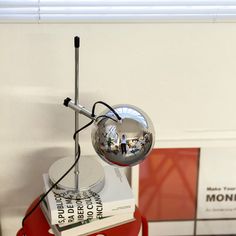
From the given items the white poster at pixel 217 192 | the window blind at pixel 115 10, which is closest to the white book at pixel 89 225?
the white poster at pixel 217 192

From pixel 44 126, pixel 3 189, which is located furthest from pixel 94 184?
pixel 3 189

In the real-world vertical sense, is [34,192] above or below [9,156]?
below

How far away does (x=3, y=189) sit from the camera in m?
1.76

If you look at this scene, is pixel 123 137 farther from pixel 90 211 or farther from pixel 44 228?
pixel 44 228

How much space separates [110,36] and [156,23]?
0.47ft

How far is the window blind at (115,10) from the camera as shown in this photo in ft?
5.00

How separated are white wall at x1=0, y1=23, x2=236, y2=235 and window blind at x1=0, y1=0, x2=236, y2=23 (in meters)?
0.02

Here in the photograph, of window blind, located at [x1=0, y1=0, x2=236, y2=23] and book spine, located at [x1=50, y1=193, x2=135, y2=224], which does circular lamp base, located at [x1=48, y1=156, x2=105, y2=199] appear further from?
window blind, located at [x1=0, y1=0, x2=236, y2=23]

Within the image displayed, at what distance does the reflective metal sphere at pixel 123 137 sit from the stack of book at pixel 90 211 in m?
0.17

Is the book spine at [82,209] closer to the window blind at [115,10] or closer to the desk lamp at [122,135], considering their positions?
the desk lamp at [122,135]

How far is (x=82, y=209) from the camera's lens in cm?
144

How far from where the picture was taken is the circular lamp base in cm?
147

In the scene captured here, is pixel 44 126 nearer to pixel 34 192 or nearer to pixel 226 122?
pixel 34 192

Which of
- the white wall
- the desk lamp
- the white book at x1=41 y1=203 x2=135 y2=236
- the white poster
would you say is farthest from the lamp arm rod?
the white poster
